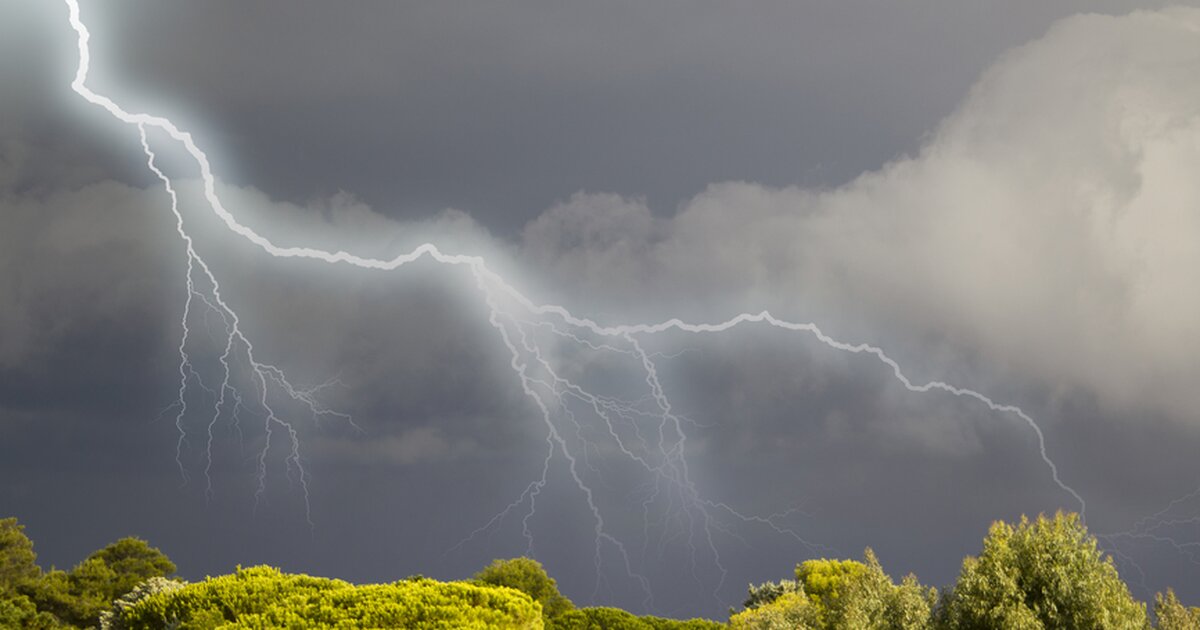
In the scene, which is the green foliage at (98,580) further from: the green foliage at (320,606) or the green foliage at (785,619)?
the green foliage at (785,619)

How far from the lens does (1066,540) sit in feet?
67.2

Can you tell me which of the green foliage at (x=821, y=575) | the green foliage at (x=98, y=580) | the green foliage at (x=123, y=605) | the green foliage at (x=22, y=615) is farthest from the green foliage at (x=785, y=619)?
the green foliage at (x=98, y=580)

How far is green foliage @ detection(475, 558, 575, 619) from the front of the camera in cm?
5541

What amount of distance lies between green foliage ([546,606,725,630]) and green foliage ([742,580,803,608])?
6.41ft

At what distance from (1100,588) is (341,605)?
15374 millimetres

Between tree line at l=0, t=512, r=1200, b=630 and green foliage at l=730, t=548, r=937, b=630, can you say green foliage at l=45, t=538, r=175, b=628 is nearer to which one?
tree line at l=0, t=512, r=1200, b=630

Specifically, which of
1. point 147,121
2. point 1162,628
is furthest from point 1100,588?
point 147,121

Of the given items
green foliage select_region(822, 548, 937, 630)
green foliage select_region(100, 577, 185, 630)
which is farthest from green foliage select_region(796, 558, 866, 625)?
green foliage select_region(100, 577, 185, 630)

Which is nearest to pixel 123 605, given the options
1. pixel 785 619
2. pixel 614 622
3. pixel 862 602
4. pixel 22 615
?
pixel 22 615

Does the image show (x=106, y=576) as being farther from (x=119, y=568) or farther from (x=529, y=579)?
(x=529, y=579)

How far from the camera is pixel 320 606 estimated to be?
20.7 m

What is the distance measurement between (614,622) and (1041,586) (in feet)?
90.3

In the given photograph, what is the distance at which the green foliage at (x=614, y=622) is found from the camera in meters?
44.6

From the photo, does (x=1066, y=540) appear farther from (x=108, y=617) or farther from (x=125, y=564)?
(x=125, y=564)
